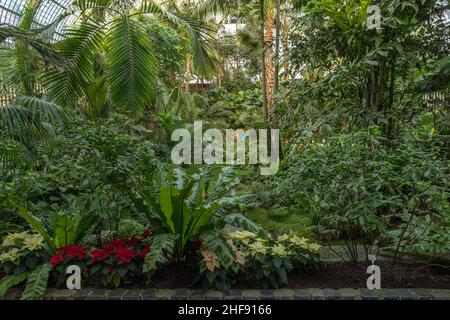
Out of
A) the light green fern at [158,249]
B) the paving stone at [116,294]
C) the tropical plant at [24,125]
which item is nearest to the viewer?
the light green fern at [158,249]

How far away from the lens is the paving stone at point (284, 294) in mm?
2852

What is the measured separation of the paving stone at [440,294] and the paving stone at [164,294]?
188 centimetres

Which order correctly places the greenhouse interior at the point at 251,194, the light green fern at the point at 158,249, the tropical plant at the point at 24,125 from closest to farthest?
the light green fern at the point at 158,249, the greenhouse interior at the point at 251,194, the tropical plant at the point at 24,125

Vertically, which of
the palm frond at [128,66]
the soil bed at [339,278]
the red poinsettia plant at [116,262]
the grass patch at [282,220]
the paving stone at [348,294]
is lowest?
the paving stone at [348,294]

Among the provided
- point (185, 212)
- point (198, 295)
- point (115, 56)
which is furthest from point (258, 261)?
point (115, 56)

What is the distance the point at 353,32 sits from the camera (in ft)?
13.5

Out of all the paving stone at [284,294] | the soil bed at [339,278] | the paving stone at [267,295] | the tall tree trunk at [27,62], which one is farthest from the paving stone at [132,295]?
the tall tree trunk at [27,62]

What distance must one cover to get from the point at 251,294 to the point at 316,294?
1.54 feet

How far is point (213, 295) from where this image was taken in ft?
9.44

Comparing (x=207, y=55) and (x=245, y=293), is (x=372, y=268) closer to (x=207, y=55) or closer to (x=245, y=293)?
(x=245, y=293)

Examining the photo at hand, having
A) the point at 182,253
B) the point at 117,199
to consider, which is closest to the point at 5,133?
the point at 117,199

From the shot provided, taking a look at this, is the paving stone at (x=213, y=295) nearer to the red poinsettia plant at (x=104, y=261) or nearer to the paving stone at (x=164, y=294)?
the paving stone at (x=164, y=294)

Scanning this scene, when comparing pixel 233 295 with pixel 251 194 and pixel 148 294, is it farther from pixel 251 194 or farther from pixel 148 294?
pixel 251 194

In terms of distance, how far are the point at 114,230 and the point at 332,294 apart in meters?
2.00
